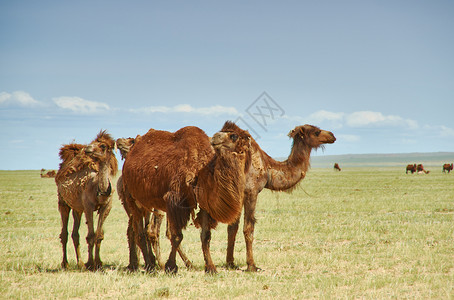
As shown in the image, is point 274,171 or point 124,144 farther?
point 124,144

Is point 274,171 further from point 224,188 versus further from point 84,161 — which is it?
point 84,161

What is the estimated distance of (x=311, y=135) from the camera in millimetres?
10055

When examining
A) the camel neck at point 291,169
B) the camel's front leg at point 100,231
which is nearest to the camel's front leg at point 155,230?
the camel's front leg at point 100,231

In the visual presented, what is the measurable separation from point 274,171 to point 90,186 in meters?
3.96

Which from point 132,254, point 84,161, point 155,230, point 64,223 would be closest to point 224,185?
point 155,230

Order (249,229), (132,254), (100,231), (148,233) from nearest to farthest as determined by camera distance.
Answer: (148,233), (249,229), (132,254), (100,231)

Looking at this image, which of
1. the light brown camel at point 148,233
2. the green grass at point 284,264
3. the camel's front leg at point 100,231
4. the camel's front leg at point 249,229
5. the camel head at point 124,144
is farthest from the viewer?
the camel head at point 124,144

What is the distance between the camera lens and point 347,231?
Result: 13.0 metres

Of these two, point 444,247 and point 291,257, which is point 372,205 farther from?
point 291,257

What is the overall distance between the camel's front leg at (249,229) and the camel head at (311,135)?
2258 millimetres

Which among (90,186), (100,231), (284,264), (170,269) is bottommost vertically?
(284,264)

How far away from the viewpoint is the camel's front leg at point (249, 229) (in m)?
8.09

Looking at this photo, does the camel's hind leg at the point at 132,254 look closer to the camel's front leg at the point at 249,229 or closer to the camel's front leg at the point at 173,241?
the camel's front leg at the point at 173,241

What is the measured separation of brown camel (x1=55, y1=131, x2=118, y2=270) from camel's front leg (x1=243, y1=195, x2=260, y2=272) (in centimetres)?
283
